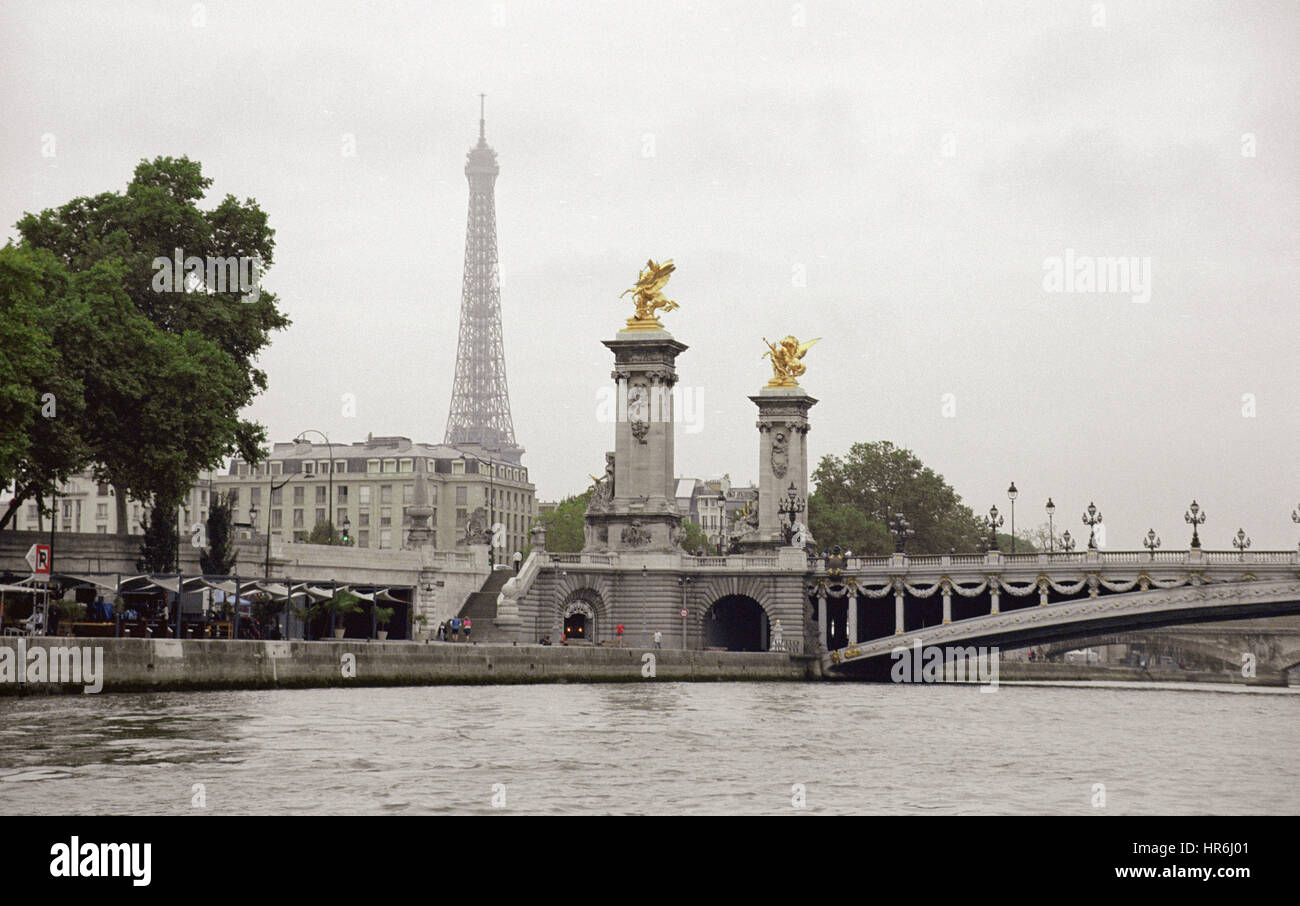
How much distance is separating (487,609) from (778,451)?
24416 millimetres

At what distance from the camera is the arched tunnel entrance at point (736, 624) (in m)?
86.1

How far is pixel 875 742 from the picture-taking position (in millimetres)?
34969

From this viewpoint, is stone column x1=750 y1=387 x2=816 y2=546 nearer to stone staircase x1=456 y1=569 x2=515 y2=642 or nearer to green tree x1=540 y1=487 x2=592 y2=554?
stone staircase x1=456 y1=569 x2=515 y2=642

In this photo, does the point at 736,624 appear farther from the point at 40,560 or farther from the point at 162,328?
the point at 40,560

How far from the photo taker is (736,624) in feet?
295

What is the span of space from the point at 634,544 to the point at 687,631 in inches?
189

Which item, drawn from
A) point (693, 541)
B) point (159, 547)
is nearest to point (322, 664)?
point (159, 547)

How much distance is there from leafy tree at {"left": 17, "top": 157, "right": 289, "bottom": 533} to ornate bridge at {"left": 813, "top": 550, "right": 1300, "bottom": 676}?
1204 inches

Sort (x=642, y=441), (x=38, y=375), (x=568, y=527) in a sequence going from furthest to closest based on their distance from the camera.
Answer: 1. (x=568, y=527)
2. (x=642, y=441)
3. (x=38, y=375)

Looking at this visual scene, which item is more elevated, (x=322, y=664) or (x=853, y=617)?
(x=853, y=617)

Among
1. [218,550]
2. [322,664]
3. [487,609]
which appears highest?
[218,550]

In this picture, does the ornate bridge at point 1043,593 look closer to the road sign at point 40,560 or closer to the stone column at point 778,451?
the stone column at point 778,451

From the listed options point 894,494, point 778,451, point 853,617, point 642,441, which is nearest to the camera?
point 853,617
